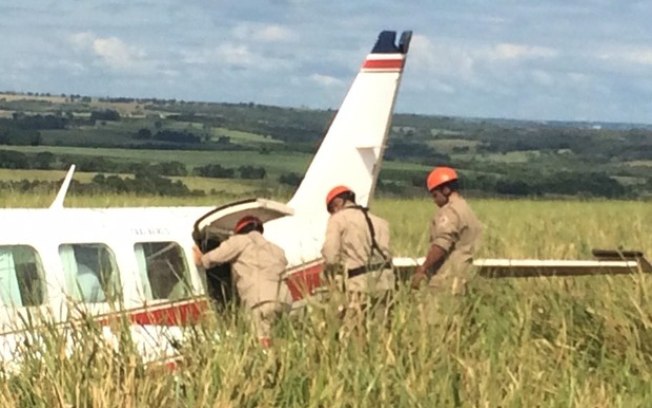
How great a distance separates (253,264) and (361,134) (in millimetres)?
3599

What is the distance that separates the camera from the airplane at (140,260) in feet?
23.0

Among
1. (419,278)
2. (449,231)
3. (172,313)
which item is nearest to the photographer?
(172,313)

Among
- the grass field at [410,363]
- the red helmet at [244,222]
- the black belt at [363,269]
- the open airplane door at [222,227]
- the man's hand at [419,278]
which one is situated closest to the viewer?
the grass field at [410,363]

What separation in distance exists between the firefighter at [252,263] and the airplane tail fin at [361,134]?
2510mm

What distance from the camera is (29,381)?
614cm

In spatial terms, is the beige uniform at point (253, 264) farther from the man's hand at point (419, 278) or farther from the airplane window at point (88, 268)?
the man's hand at point (419, 278)

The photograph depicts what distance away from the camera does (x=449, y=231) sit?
10711mm

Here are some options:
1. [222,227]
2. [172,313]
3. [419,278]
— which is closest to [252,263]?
[172,313]

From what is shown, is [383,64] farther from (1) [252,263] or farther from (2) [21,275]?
(2) [21,275]

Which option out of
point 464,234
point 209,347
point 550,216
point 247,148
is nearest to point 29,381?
point 209,347

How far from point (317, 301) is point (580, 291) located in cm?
341

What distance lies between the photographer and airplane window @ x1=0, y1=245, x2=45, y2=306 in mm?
8594

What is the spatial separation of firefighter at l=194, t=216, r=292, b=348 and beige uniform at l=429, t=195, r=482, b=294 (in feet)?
5.09

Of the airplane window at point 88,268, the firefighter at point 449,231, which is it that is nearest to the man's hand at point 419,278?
the firefighter at point 449,231
